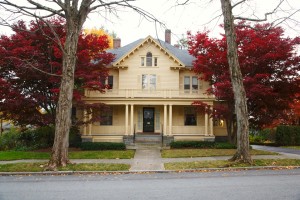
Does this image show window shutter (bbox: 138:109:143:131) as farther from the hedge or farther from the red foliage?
the hedge

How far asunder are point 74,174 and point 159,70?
53.3 ft

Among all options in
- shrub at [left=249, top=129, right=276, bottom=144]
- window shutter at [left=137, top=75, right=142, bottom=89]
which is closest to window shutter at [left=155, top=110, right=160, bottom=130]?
window shutter at [left=137, top=75, right=142, bottom=89]

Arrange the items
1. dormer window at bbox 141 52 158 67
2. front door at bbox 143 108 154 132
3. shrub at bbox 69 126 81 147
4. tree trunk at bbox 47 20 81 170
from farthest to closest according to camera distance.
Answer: front door at bbox 143 108 154 132 < dormer window at bbox 141 52 158 67 < shrub at bbox 69 126 81 147 < tree trunk at bbox 47 20 81 170

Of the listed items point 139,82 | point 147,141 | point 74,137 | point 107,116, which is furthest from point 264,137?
point 74,137

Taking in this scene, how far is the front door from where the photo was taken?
26.8 m

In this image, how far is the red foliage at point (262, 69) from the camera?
18703 millimetres

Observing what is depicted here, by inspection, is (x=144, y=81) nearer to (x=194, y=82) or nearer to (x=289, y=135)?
(x=194, y=82)

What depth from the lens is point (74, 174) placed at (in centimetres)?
1167

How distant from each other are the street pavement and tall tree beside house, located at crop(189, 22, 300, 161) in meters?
8.43

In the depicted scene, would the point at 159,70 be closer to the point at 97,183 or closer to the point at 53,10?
the point at 53,10

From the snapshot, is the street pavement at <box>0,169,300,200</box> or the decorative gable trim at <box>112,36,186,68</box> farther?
the decorative gable trim at <box>112,36,186,68</box>

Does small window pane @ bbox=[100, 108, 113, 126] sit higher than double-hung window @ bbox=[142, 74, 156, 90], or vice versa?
double-hung window @ bbox=[142, 74, 156, 90]

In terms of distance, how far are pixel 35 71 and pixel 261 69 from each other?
14.6 meters

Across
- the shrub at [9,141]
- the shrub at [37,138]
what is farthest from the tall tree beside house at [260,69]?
the shrub at [9,141]
